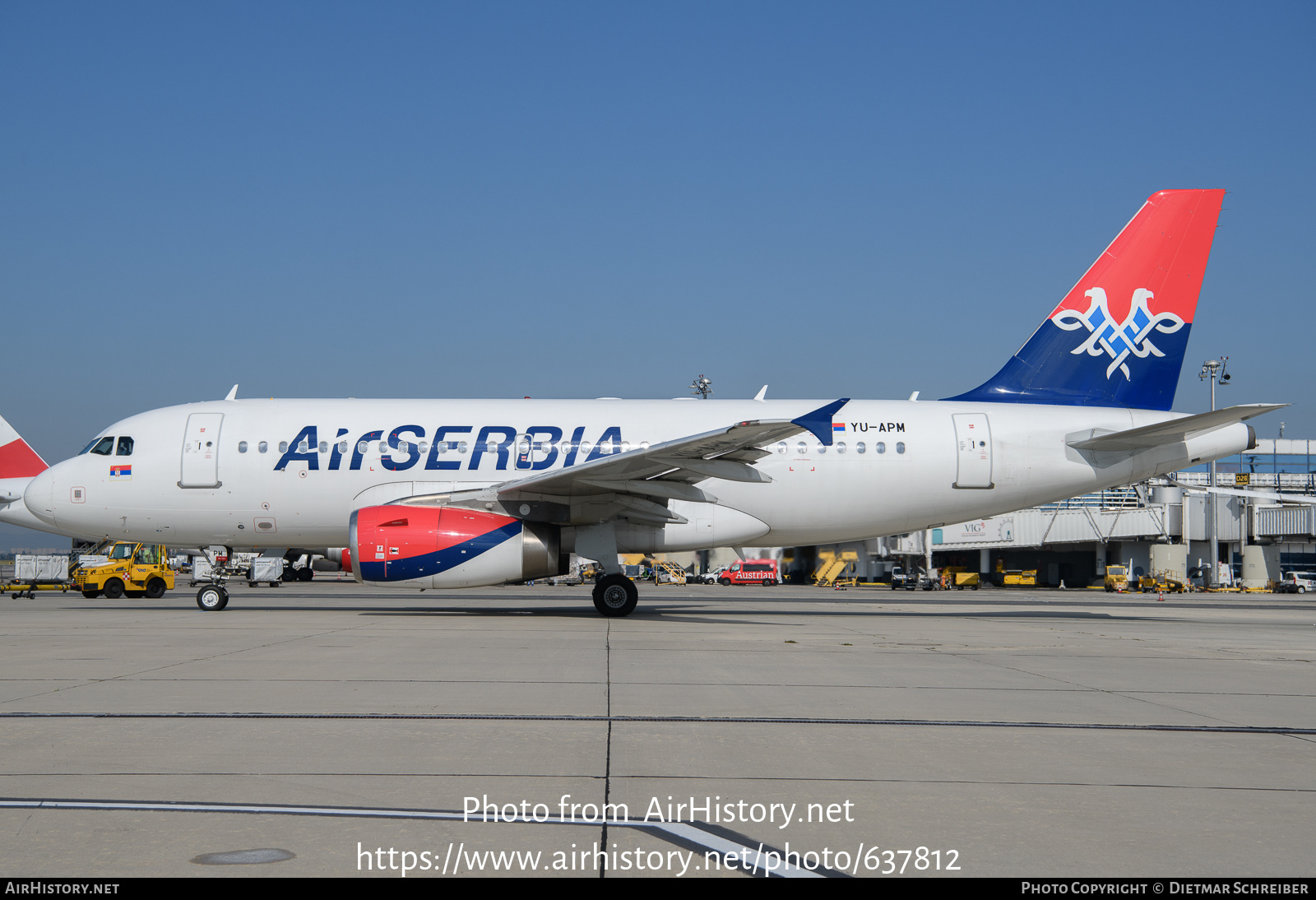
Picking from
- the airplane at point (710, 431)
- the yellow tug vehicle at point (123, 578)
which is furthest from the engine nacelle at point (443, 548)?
the yellow tug vehicle at point (123, 578)

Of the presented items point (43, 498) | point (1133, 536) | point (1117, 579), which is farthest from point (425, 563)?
point (1133, 536)

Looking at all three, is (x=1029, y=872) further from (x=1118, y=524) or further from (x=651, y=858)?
(x=1118, y=524)

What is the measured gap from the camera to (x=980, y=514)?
62.6ft

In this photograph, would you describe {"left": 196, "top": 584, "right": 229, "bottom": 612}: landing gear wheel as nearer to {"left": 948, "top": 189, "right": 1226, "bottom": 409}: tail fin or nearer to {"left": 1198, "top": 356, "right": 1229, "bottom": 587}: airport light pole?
{"left": 948, "top": 189, "right": 1226, "bottom": 409}: tail fin

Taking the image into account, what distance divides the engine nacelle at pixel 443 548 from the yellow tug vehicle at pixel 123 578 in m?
17.1

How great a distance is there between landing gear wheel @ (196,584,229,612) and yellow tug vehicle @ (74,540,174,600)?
12.3 metres

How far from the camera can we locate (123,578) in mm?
29922

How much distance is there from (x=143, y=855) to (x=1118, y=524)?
194 ft

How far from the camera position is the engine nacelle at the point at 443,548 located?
1529 cm

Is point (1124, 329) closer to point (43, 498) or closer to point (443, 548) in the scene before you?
point (443, 548)

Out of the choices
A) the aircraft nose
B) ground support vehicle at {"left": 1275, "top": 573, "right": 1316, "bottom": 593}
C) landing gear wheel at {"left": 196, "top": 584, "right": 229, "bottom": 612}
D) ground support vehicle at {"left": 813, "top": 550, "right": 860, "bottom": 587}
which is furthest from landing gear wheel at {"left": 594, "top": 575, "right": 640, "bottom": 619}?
ground support vehicle at {"left": 1275, "top": 573, "right": 1316, "bottom": 593}

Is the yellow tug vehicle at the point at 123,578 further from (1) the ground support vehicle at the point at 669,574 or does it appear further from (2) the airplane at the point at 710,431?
(1) the ground support vehicle at the point at 669,574

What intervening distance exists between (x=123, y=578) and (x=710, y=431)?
71.2 feet

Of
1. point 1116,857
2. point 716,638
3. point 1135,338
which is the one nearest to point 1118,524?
point 1135,338
